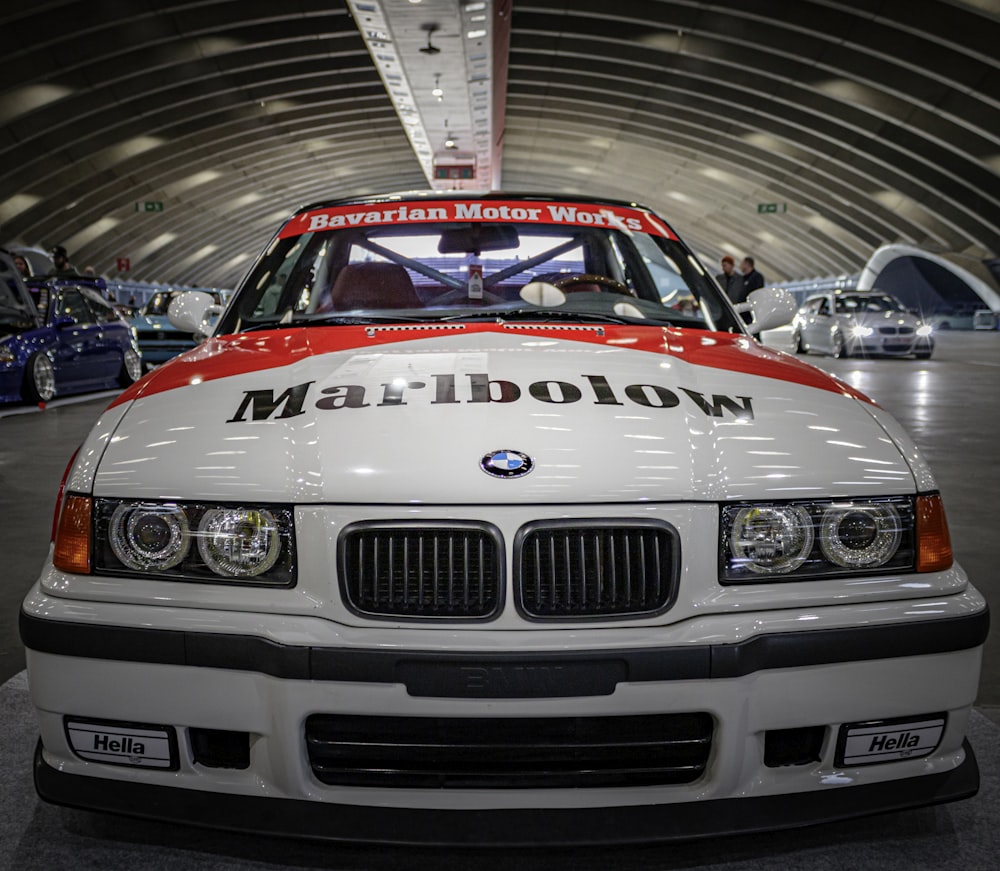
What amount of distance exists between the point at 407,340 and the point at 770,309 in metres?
1.51

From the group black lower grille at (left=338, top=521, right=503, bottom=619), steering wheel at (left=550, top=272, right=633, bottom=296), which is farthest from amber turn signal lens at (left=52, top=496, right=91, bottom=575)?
steering wheel at (left=550, top=272, right=633, bottom=296)

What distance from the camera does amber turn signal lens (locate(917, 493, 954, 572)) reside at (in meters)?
2.07

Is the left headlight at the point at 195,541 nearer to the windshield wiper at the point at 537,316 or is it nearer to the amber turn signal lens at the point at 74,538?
the amber turn signal lens at the point at 74,538

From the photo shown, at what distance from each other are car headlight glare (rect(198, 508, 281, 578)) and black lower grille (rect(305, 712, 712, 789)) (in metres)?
0.32

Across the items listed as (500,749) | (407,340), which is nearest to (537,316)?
(407,340)

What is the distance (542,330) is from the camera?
286 centimetres

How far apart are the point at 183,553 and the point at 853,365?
16.8m

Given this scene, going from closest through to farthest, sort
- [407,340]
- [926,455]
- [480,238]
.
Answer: [407,340]
[480,238]
[926,455]

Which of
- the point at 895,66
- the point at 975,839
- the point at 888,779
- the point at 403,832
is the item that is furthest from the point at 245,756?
the point at 895,66

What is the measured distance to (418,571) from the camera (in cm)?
191

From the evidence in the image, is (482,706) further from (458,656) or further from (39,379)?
(39,379)

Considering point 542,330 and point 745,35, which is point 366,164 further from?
point 542,330

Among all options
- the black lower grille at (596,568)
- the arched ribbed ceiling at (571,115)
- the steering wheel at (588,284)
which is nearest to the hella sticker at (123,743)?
the black lower grille at (596,568)

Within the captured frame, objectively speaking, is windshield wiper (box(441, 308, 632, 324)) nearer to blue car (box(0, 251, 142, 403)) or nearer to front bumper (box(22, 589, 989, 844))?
front bumper (box(22, 589, 989, 844))
